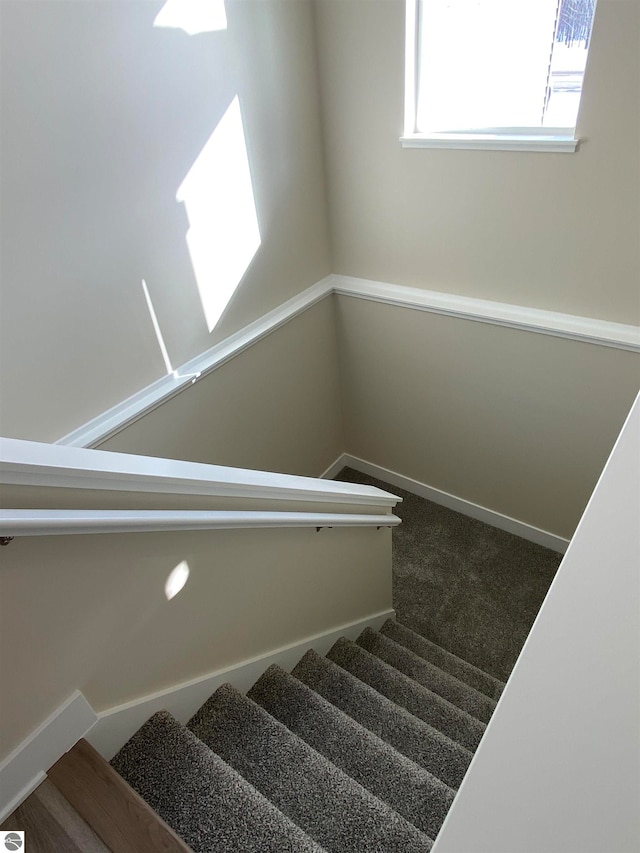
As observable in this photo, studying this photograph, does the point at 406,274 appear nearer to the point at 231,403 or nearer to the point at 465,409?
the point at 465,409

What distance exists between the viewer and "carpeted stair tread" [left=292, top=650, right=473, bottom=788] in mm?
1853

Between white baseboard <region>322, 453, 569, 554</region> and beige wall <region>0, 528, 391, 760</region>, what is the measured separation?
1721mm

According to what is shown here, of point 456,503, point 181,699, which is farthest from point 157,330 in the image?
point 456,503

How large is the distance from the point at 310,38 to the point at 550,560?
2994mm

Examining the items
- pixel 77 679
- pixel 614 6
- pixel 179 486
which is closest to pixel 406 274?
pixel 614 6

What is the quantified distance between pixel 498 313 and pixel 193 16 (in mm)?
1793

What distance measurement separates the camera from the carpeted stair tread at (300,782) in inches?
54.4

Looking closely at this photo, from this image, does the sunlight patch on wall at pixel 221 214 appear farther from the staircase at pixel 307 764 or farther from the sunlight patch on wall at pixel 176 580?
the staircase at pixel 307 764

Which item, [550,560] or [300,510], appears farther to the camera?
[550,560]

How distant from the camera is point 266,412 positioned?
3277 mm

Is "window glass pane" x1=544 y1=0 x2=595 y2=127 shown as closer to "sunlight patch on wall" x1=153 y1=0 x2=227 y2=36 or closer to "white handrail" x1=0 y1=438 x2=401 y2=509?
"sunlight patch on wall" x1=153 y1=0 x2=227 y2=36

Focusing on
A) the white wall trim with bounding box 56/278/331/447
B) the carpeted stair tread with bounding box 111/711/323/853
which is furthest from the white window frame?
the carpeted stair tread with bounding box 111/711/323/853

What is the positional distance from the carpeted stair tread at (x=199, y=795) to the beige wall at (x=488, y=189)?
236cm

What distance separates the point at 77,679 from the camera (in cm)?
132
